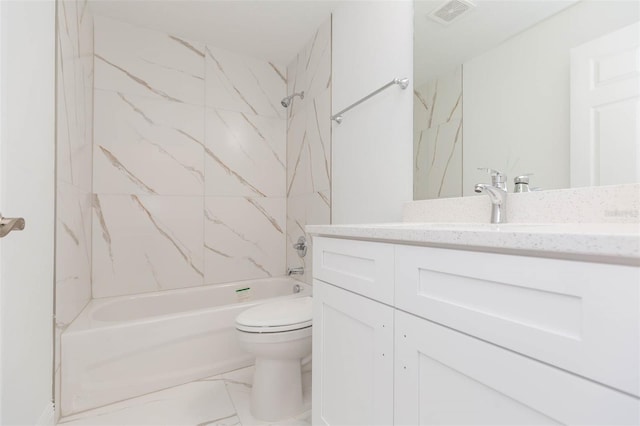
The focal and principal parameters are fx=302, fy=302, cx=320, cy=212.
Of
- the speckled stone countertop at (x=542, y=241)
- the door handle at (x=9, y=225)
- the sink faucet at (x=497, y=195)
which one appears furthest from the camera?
the sink faucet at (x=497, y=195)

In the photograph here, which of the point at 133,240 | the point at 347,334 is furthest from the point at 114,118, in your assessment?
the point at 347,334

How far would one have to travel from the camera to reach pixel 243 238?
2.45 metres

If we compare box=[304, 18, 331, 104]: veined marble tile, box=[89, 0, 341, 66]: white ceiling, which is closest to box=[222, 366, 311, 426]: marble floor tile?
box=[304, 18, 331, 104]: veined marble tile

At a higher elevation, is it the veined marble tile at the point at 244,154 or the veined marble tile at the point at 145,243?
the veined marble tile at the point at 244,154

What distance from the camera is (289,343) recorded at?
1338mm

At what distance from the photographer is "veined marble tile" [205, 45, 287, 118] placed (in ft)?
7.75

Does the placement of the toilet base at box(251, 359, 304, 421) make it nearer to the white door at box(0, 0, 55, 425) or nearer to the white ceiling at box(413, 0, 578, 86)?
the white door at box(0, 0, 55, 425)

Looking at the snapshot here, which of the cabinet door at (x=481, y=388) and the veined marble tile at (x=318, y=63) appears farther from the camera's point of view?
the veined marble tile at (x=318, y=63)

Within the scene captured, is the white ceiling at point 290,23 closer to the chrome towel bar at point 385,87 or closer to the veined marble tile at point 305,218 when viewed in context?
the chrome towel bar at point 385,87

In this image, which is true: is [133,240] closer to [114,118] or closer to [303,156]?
[114,118]

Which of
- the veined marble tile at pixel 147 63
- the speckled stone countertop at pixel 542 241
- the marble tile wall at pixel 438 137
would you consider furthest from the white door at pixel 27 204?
the marble tile wall at pixel 438 137

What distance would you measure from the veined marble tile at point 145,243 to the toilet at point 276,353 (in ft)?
3.39

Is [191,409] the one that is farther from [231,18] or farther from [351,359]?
[231,18]

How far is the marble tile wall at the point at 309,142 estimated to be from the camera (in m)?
2.08
